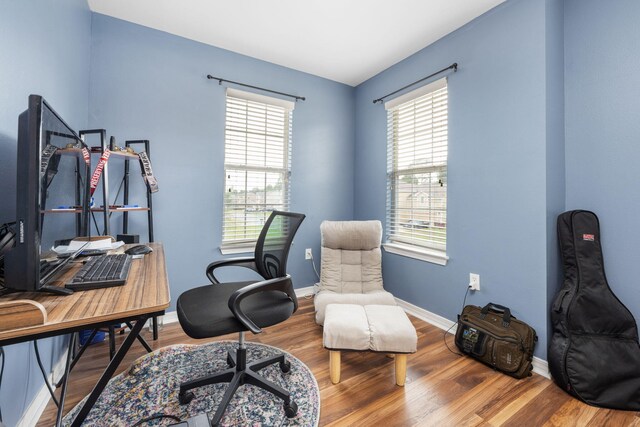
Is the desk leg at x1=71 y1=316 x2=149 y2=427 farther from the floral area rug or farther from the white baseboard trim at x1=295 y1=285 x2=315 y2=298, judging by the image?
the white baseboard trim at x1=295 y1=285 x2=315 y2=298

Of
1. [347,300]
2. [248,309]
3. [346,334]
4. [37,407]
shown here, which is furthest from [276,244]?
[37,407]

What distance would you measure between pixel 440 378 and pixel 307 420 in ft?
3.03

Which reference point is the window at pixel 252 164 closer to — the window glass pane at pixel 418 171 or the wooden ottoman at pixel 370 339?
the window glass pane at pixel 418 171

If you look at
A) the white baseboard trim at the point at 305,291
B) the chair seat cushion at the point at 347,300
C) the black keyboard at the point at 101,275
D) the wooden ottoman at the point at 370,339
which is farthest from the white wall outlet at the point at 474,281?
the black keyboard at the point at 101,275

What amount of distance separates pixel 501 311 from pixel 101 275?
2.42 metres

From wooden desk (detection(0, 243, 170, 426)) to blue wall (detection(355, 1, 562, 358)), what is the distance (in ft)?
7.24

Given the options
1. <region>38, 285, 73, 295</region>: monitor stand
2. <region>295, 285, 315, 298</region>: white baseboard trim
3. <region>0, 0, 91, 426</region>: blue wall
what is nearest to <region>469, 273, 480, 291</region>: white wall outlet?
<region>295, 285, 315, 298</region>: white baseboard trim

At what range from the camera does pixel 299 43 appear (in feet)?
8.48

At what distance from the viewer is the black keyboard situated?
3.10ft

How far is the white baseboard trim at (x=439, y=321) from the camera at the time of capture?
1.80 meters

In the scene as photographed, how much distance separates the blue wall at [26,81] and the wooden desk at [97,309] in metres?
0.52

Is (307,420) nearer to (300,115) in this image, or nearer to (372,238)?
(372,238)

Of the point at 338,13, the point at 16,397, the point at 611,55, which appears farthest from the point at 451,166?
the point at 16,397

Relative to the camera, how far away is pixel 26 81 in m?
1.23
